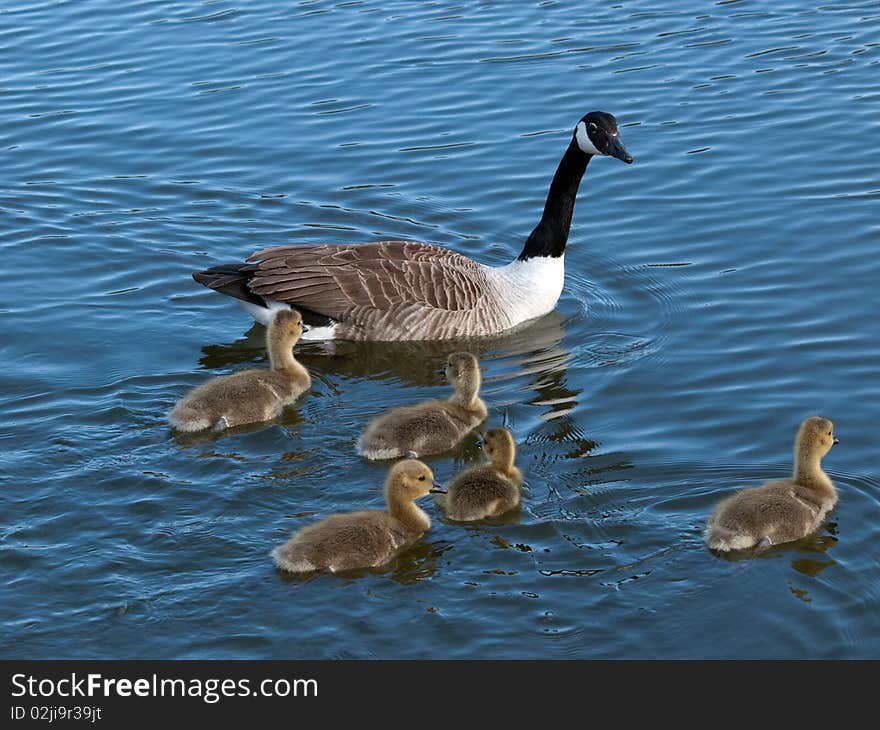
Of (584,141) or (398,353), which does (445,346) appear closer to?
(398,353)

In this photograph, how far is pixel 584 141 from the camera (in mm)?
12461

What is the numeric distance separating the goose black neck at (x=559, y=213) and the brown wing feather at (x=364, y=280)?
1.97 feet

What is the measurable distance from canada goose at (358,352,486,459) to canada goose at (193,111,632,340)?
1848mm

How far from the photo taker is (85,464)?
30.8 feet

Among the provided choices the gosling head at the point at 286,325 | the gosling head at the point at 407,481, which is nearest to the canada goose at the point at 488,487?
the gosling head at the point at 407,481

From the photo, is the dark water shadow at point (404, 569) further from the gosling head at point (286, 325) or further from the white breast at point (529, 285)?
the white breast at point (529, 285)

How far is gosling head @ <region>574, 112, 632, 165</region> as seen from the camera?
1234 centimetres

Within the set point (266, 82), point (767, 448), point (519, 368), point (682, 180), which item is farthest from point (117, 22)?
point (767, 448)

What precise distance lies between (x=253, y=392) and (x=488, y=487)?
2.23 m

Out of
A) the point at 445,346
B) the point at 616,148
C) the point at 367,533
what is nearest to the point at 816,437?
the point at 367,533

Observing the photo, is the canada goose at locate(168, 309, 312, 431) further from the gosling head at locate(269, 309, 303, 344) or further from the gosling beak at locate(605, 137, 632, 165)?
the gosling beak at locate(605, 137, 632, 165)
